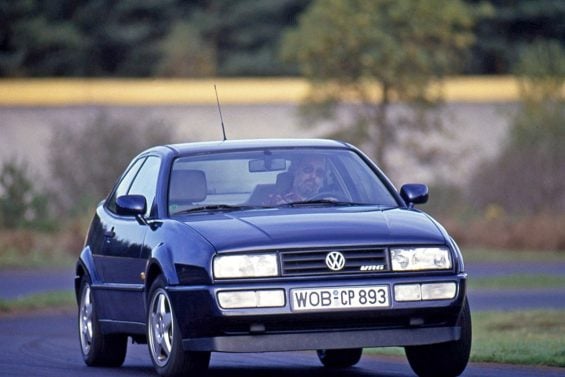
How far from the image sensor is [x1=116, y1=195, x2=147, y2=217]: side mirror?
1212 cm

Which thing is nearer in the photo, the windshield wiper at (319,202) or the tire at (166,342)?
the tire at (166,342)

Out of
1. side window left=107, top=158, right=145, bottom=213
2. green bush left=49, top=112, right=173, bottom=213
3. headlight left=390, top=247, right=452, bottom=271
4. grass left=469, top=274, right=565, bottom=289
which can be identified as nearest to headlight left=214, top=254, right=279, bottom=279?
headlight left=390, top=247, right=452, bottom=271

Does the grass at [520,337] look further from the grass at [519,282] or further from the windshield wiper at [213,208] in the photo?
the grass at [519,282]

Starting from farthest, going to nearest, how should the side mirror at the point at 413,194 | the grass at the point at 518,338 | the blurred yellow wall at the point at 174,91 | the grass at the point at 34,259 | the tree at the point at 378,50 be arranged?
the blurred yellow wall at the point at 174,91, the tree at the point at 378,50, the grass at the point at 34,259, the grass at the point at 518,338, the side mirror at the point at 413,194

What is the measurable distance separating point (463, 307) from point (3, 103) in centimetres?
3896

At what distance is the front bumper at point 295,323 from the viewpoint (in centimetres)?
1059

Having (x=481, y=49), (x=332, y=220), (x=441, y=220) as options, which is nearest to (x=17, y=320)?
(x=332, y=220)

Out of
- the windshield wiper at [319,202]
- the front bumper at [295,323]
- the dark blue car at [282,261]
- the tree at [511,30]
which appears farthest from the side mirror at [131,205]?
the tree at [511,30]

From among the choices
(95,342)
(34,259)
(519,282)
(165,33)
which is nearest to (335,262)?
(95,342)

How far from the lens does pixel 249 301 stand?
34.8 feet

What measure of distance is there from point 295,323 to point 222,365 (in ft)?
9.66

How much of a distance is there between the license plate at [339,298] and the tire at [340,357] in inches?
103

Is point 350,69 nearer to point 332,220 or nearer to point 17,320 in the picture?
point 17,320

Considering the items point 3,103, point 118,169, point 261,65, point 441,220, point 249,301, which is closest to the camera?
point 249,301
